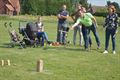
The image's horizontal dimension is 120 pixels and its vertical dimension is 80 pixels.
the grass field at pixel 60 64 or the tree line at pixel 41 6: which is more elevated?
the grass field at pixel 60 64

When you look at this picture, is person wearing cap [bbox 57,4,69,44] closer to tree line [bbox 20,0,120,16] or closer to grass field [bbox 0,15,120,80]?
grass field [bbox 0,15,120,80]

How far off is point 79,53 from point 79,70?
13.1ft

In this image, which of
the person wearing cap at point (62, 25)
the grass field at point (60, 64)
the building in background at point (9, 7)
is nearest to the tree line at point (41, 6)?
the building in background at point (9, 7)

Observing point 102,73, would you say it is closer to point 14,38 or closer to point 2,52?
point 2,52

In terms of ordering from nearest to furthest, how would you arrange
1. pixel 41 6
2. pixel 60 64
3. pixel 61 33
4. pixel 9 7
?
pixel 60 64 → pixel 61 33 → pixel 41 6 → pixel 9 7

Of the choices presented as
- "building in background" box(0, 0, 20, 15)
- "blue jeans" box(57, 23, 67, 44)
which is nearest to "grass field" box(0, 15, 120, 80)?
"blue jeans" box(57, 23, 67, 44)

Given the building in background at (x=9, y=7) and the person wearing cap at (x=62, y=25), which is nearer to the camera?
the person wearing cap at (x=62, y=25)

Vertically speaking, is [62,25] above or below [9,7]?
above

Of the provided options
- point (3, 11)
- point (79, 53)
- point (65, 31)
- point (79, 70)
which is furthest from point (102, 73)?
point (3, 11)

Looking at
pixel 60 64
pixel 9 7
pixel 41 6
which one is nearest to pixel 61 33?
pixel 60 64

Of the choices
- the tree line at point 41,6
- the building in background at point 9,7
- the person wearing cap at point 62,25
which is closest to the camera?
the person wearing cap at point 62,25

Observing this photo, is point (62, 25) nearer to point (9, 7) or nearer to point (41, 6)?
point (41, 6)

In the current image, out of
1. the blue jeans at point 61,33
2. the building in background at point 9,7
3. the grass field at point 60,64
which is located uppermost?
the blue jeans at point 61,33

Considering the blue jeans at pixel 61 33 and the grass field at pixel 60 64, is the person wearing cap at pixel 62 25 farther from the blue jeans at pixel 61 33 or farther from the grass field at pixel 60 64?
the grass field at pixel 60 64
